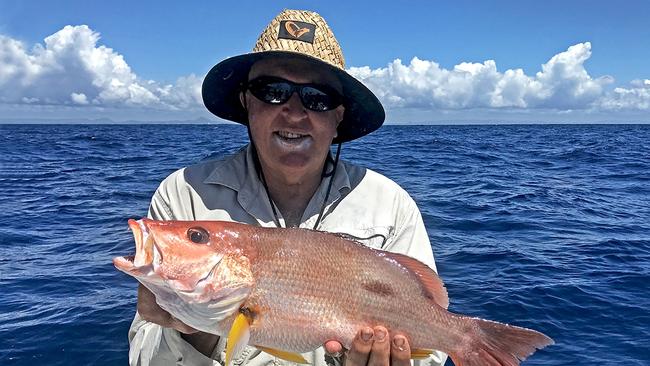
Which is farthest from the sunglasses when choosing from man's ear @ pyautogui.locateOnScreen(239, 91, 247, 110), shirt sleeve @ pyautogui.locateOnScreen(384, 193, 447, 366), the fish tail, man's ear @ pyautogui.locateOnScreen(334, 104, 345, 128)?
the fish tail

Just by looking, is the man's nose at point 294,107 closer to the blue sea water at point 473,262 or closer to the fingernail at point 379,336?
the fingernail at point 379,336

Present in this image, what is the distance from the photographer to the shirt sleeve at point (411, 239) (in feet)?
12.9

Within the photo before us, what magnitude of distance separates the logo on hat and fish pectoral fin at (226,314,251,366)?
73.3 inches

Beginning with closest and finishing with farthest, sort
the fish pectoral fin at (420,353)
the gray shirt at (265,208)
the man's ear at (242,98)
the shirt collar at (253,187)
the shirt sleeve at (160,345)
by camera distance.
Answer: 1. the fish pectoral fin at (420,353)
2. the shirt sleeve at (160,345)
3. the gray shirt at (265,208)
4. the shirt collar at (253,187)
5. the man's ear at (242,98)

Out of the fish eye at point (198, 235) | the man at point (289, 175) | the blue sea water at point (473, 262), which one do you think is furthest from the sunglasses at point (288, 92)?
the blue sea water at point (473, 262)

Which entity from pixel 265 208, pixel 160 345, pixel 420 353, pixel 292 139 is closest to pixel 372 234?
pixel 265 208

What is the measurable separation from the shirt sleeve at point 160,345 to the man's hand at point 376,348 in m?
0.85

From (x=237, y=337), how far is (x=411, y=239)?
161cm

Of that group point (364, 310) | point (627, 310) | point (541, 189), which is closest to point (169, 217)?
point (364, 310)

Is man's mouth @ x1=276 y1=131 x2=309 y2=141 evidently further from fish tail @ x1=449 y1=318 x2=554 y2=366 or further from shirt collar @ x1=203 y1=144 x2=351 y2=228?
fish tail @ x1=449 y1=318 x2=554 y2=366

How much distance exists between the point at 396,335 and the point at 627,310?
20.3ft

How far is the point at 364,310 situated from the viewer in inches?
121

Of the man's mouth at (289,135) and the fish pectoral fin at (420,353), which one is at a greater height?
the man's mouth at (289,135)

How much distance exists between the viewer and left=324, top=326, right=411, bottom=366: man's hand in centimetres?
301
